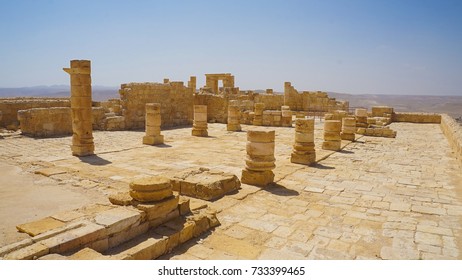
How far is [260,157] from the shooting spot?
7.41 m

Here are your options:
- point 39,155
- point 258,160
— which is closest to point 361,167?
point 258,160

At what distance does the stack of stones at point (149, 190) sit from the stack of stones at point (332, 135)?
8398mm

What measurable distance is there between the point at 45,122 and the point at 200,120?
6349 mm

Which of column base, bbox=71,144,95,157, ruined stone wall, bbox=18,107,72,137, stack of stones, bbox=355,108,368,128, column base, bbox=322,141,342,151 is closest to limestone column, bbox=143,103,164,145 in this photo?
column base, bbox=71,144,95,157

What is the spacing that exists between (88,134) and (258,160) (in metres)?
5.94

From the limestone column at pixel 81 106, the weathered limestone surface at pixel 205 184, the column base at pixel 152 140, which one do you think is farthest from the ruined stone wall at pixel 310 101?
the weathered limestone surface at pixel 205 184

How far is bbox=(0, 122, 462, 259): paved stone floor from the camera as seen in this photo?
4.56 meters

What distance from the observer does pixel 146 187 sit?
4.75m

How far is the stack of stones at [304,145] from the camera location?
9703 mm

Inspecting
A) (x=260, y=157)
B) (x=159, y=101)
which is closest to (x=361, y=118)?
(x=159, y=101)

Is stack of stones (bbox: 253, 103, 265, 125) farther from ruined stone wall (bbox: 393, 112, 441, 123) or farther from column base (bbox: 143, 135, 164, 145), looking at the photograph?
ruined stone wall (bbox: 393, 112, 441, 123)

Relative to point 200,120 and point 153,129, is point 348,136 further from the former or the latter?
point 153,129

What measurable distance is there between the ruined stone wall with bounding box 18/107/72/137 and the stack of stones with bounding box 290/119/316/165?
10.1 m

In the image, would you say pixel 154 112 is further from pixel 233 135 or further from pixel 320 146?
pixel 320 146
